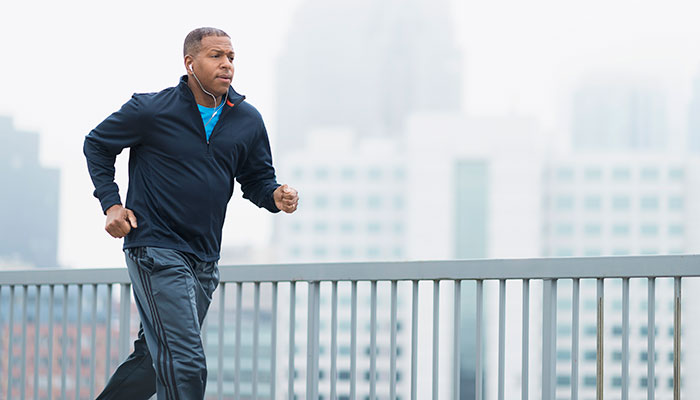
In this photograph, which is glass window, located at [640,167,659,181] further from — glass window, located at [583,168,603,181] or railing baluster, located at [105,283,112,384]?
railing baluster, located at [105,283,112,384]

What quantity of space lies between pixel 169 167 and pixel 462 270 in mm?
765

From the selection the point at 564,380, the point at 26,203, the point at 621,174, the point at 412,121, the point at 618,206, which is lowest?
the point at 564,380

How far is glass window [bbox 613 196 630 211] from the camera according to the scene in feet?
273

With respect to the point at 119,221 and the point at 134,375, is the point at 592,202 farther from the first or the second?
the point at 119,221

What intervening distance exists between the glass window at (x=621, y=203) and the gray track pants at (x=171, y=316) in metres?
84.2

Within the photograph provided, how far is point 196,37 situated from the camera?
7.50 ft

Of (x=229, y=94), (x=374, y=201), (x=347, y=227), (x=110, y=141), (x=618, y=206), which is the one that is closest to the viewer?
(x=110, y=141)

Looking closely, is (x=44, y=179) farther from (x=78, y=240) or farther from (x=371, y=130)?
(x=371, y=130)

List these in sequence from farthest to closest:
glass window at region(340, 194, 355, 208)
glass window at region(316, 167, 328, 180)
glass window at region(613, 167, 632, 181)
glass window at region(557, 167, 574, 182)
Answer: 1. glass window at region(340, 194, 355, 208)
2. glass window at region(316, 167, 328, 180)
3. glass window at region(557, 167, 574, 182)
4. glass window at region(613, 167, 632, 181)

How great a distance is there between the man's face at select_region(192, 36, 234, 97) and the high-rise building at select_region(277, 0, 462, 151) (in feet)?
369

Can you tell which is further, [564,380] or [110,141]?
[564,380]

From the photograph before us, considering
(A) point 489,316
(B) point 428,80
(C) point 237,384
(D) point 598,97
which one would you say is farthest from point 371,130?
(C) point 237,384

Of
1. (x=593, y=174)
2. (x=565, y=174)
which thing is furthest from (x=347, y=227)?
(x=593, y=174)

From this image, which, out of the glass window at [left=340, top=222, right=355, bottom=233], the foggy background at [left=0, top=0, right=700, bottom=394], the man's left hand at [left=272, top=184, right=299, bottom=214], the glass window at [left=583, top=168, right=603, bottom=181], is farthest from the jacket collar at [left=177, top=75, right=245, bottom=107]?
the glass window at [left=340, top=222, right=355, bottom=233]
